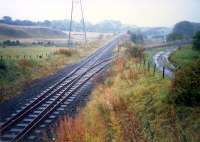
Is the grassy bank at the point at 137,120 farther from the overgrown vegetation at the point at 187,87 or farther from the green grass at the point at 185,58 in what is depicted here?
the green grass at the point at 185,58

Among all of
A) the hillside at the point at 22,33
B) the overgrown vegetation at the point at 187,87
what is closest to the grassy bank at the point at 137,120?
the overgrown vegetation at the point at 187,87

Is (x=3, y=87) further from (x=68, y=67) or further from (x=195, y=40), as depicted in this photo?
(x=195, y=40)

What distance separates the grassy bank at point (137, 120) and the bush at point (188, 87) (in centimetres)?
39

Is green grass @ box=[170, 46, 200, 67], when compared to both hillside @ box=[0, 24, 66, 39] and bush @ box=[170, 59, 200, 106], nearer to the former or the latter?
bush @ box=[170, 59, 200, 106]

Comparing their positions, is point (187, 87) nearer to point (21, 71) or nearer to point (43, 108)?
point (43, 108)

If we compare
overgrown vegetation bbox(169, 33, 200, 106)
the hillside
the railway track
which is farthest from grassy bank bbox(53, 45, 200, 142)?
the hillside

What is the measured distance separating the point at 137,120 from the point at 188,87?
2.91 meters

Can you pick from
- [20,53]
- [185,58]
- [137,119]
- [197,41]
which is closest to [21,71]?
[137,119]

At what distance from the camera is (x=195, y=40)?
46.5 meters

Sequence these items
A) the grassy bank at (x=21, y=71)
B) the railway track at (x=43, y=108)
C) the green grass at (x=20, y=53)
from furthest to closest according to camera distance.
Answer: the green grass at (x=20, y=53) → the grassy bank at (x=21, y=71) → the railway track at (x=43, y=108)

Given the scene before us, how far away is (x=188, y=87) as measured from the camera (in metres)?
14.9

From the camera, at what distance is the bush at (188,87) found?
14798 millimetres

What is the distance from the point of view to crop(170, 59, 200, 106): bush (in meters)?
14.8

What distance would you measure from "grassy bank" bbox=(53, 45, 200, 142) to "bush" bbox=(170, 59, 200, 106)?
389 millimetres
